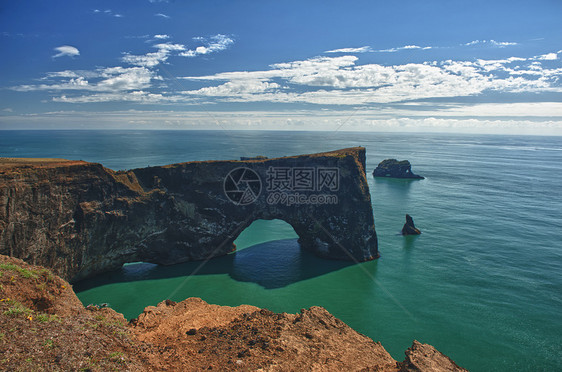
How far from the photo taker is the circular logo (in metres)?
38.4

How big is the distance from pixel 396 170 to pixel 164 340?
316 ft

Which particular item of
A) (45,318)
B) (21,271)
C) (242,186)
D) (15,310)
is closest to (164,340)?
(45,318)

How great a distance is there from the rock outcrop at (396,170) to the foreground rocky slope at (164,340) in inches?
3523

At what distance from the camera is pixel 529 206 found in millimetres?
63969

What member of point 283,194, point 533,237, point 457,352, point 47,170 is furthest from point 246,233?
point 533,237

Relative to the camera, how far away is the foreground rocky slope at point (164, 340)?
11.0 meters

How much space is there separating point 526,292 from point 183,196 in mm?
38550

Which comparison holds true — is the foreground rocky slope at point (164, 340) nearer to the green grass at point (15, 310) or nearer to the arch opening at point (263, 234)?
the green grass at point (15, 310)

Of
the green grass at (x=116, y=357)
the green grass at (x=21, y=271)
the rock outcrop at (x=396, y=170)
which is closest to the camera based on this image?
the green grass at (x=116, y=357)

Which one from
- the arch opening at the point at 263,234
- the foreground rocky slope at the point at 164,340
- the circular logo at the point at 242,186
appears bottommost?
the arch opening at the point at 263,234

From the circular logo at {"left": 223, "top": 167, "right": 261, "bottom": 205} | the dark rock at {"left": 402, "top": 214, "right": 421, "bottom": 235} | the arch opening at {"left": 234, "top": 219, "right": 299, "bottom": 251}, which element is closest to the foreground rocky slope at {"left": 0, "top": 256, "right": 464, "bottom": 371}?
the circular logo at {"left": 223, "top": 167, "right": 261, "bottom": 205}

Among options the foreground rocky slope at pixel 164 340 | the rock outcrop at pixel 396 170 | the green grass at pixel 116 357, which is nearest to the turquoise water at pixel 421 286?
the foreground rocky slope at pixel 164 340

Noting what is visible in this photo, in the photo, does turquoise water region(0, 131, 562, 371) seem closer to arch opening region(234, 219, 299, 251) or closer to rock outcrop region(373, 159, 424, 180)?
arch opening region(234, 219, 299, 251)

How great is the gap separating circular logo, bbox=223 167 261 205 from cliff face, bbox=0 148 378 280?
0.13 metres
